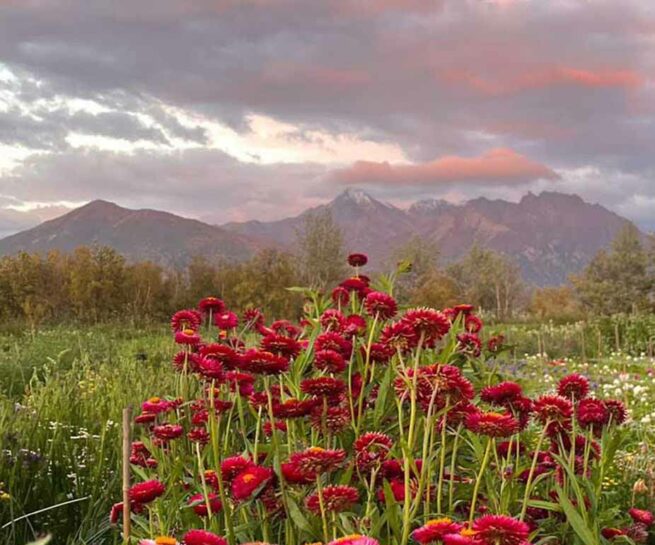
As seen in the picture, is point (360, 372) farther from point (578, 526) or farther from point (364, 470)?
point (578, 526)

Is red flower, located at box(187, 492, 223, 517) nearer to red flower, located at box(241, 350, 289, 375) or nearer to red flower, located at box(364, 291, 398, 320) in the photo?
red flower, located at box(241, 350, 289, 375)

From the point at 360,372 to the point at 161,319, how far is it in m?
20.9

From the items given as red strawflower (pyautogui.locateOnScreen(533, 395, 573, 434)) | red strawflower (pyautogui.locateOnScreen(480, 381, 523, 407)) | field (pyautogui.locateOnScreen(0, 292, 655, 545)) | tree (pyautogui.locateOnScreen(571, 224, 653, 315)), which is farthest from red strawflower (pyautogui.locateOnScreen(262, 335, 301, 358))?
tree (pyautogui.locateOnScreen(571, 224, 653, 315))

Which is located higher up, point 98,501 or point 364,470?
point 364,470

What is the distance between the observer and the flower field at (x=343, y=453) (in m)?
1.86

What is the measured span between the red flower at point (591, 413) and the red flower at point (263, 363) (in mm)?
1031

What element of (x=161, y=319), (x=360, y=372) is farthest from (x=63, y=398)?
(x=161, y=319)

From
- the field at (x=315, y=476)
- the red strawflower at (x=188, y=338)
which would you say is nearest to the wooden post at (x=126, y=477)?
the field at (x=315, y=476)

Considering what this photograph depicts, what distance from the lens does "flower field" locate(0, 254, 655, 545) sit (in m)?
1.86

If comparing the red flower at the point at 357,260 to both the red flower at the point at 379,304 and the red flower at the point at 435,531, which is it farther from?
the red flower at the point at 435,531

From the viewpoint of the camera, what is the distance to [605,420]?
2404 mm

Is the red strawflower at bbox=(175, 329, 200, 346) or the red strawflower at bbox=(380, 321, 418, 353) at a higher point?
the red strawflower at bbox=(380, 321, 418, 353)

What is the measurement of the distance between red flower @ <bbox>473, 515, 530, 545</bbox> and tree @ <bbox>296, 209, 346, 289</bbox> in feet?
127

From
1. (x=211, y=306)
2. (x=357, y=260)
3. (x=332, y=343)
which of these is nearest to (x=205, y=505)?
(x=332, y=343)
